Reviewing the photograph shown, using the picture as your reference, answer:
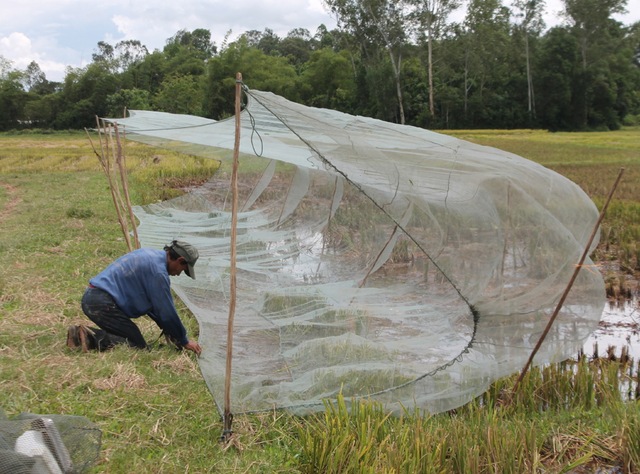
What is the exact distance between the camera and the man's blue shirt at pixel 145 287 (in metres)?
3.63

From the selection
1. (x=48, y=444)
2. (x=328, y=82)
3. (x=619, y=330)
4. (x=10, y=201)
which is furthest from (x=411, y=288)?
(x=328, y=82)

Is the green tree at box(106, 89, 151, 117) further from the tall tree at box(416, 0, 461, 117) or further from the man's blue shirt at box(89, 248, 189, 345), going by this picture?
the man's blue shirt at box(89, 248, 189, 345)

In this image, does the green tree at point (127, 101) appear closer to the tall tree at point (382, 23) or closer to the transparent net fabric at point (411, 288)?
the tall tree at point (382, 23)

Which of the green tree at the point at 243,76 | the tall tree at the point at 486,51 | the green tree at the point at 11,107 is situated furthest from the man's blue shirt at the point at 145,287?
the green tree at the point at 11,107

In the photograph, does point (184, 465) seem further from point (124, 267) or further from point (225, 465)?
point (124, 267)

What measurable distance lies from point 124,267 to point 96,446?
1435mm

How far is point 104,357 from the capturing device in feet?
11.7

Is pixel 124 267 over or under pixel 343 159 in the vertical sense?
under

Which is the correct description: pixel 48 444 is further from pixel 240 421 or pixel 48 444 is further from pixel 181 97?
pixel 181 97

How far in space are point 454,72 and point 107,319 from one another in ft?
115

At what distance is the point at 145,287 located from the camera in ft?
12.2

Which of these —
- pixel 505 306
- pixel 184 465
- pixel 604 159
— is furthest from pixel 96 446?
pixel 604 159

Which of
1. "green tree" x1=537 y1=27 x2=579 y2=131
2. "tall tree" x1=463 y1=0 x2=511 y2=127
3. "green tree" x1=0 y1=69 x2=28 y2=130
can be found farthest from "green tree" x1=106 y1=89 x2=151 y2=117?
"green tree" x1=537 y1=27 x2=579 y2=131

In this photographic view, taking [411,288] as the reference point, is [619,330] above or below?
below
